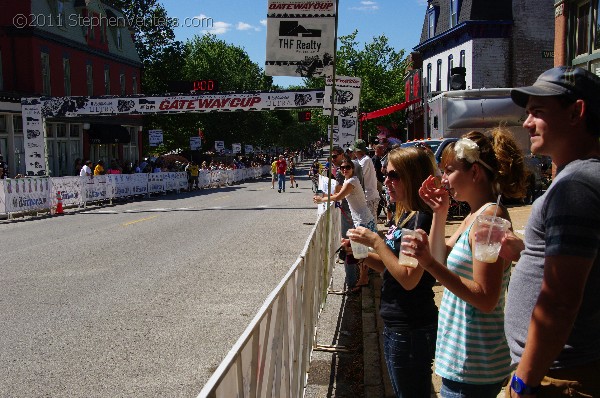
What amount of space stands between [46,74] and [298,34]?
3123cm

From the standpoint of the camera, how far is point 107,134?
39094 mm

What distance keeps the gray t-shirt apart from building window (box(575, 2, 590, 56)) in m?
15.0

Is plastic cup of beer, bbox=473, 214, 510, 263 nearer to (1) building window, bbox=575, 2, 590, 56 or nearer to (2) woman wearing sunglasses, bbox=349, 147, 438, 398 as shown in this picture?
(2) woman wearing sunglasses, bbox=349, 147, 438, 398

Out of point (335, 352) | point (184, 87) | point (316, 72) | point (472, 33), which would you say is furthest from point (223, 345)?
point (184, 87)

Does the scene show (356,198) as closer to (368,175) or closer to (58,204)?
(368,175)

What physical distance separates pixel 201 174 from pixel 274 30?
3432 centimetres

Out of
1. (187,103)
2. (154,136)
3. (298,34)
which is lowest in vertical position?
(154,136)

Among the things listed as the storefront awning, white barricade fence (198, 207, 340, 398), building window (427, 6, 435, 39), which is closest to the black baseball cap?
white barricade fence (198, 207, 340, 398)

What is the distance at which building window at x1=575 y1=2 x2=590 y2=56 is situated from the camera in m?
15.4

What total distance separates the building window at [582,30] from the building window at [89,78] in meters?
30.4

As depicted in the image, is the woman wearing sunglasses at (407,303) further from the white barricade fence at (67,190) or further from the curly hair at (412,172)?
the white barricade fence at (67,190)

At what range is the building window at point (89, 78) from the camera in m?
38.5

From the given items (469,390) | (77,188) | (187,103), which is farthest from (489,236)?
(187,103)

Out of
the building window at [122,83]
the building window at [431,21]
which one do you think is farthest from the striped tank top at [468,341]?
the building window at [122,83]
